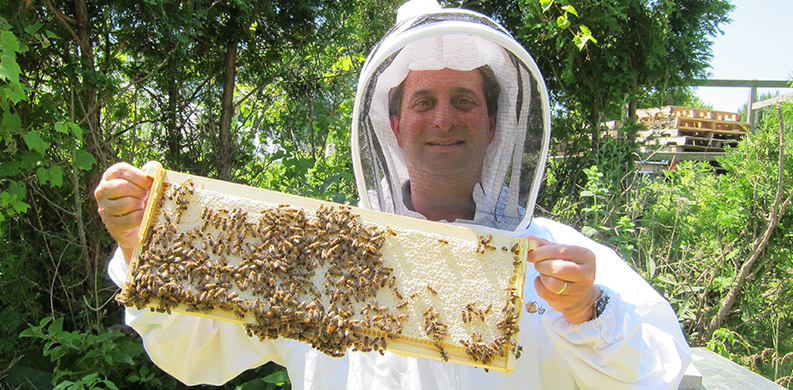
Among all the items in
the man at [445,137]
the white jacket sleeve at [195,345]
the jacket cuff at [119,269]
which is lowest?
the white jacket sleeve at [195,345]

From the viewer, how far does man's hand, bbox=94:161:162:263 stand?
1505 millimetres

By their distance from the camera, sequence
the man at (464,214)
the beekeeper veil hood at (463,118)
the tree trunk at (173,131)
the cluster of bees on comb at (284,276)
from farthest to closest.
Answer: the tree trunk at (173,131), the beekeeper veil hood at (463,118), the man at (464,214), the cluster of bees on comb at (284,276)

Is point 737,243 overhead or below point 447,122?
below

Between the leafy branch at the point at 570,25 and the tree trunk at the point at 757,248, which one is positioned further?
the leafy branch at the point at 570,25

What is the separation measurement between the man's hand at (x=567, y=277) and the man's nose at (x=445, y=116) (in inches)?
27.3

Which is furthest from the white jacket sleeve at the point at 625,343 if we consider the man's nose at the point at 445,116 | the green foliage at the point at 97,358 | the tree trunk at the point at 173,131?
the tree trunk at the point at 173,131

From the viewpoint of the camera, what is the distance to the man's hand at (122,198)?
4.94ft

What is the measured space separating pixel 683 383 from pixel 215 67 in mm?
4265

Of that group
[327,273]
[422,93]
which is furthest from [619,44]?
[327,273]

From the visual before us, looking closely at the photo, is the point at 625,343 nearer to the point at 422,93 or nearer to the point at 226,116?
the point at 422,93

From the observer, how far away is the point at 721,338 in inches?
154

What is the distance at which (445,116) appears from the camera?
1960mm

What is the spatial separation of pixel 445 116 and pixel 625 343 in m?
1.09

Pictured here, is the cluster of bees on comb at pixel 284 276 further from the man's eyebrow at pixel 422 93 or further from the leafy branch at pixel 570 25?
the leafy branch at pixel 570 25
